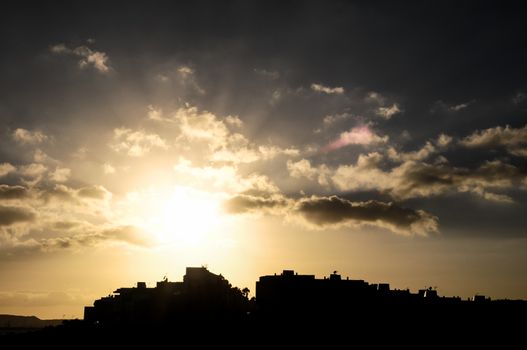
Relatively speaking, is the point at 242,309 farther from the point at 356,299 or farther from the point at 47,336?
the point at 47,336

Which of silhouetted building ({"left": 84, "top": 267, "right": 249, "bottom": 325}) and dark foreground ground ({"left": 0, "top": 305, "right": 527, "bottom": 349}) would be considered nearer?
dark foreground ground ({"left": 0, "top": 305, "right": 527, "bottom": 349})

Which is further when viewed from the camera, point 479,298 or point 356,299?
point 479,298

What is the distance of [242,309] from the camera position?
328 feet

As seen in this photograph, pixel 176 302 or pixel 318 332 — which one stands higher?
pixel 176 302

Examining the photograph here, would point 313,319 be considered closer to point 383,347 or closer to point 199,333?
point 383,347

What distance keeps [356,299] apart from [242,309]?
22689 mm

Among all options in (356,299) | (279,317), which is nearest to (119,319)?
(279,317)

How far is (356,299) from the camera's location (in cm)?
9412

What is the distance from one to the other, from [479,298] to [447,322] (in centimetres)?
1713

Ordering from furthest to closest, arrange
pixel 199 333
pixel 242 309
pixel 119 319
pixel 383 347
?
pixel 242 309 → pixel 119 319 → pixel 383 347 → pixel 199 333

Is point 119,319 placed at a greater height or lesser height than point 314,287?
lesser

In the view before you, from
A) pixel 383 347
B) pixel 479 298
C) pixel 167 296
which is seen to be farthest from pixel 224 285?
pixel 479 298

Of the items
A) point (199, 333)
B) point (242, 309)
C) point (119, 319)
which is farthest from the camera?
point (242, 309)

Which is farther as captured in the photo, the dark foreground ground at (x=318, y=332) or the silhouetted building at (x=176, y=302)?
the silhouetted building at (x=176, y=302)
